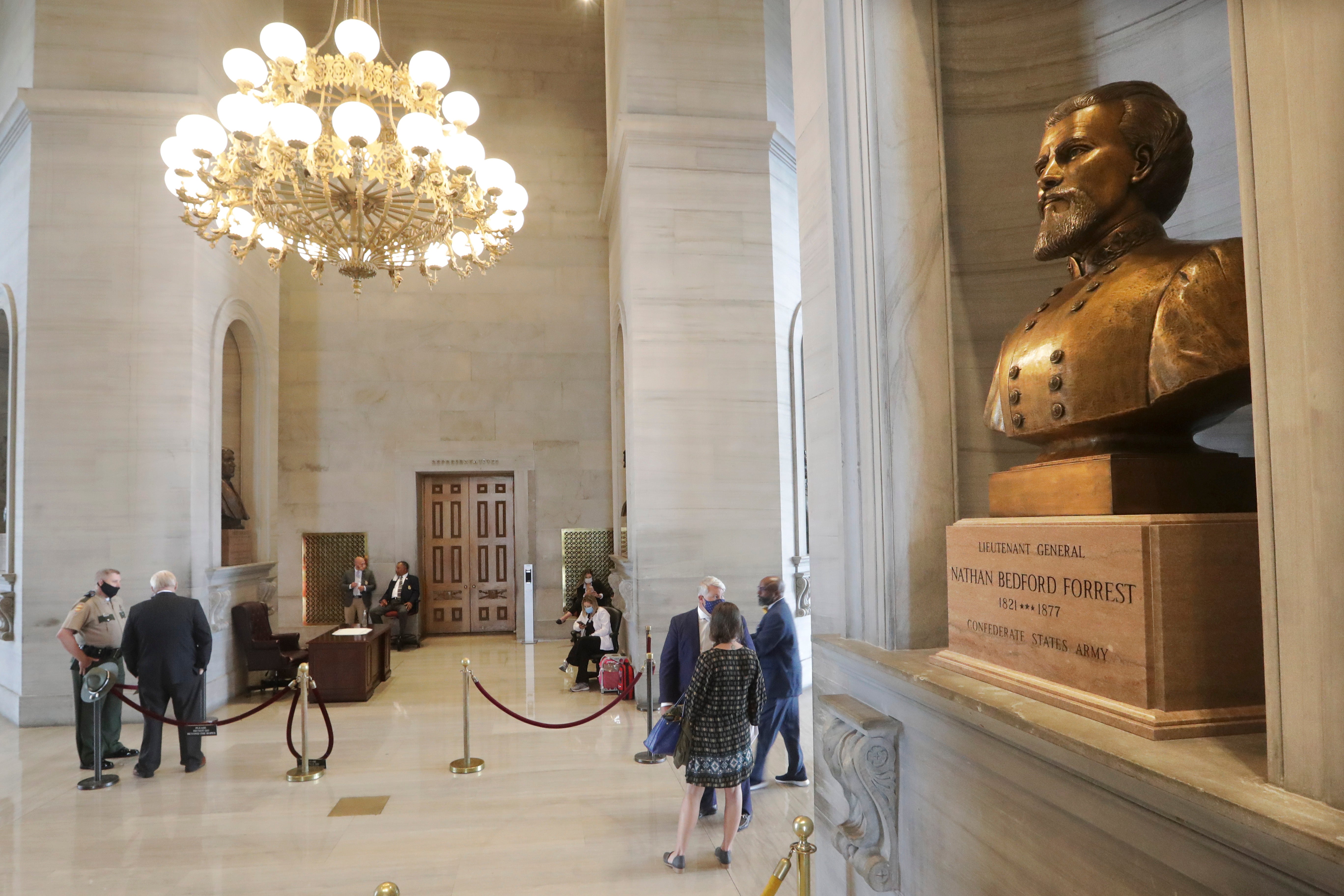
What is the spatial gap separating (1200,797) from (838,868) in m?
1.99

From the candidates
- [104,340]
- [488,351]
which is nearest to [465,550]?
[488,351]

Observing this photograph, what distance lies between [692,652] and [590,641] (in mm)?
4908

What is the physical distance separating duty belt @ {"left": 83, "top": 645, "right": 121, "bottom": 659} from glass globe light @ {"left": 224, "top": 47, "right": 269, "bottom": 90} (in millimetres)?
5072

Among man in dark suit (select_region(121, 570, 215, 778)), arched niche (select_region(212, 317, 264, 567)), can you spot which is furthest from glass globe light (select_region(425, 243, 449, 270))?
arched niche (select_region(212, 317, 264, 567))

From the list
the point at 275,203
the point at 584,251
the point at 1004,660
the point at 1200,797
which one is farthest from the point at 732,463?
the point at 1200,797

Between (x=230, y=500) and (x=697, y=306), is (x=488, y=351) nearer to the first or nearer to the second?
(x=230, y=500)

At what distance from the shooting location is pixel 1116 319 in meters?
1.99

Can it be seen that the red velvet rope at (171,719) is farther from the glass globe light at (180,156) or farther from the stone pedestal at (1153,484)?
the stone pedestal at (1153,484)

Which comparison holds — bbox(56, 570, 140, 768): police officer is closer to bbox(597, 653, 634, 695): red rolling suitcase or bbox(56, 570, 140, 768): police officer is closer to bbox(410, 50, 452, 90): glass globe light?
bbox(597, 653, 634, 695): red rolling suitcase

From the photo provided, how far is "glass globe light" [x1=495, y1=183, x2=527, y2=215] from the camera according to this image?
7668 mm

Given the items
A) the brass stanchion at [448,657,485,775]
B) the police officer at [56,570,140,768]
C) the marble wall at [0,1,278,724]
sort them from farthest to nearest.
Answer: the marble wall at [0,1,278,724]
the police officer at [56,570,140,768]
the brass stanchion at [448,657,485,775]

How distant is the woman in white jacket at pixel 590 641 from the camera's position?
10.6 meters

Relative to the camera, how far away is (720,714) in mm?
4777

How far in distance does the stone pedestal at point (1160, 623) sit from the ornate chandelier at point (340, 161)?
5894mm
